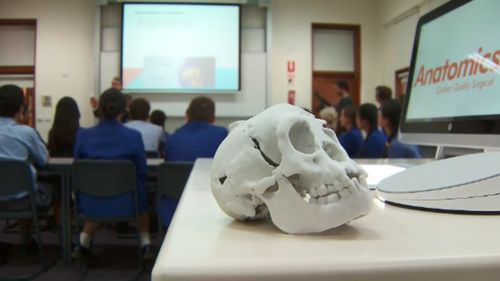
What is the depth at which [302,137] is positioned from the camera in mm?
519

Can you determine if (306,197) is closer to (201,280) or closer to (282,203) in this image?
(282,203)

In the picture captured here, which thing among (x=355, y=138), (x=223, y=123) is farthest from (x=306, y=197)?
(x=223, y=123)

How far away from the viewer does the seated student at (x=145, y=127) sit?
12.0ft

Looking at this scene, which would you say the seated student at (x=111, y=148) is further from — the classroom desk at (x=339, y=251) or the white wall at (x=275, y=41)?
the white wall at (x=275, y=41)

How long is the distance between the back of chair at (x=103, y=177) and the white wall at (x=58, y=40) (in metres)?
4.28

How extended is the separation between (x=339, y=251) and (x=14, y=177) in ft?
8.25

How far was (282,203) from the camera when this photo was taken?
0.46 meters

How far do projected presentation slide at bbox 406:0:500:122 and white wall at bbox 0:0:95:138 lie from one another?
19.6 feet

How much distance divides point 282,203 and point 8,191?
8.10ft

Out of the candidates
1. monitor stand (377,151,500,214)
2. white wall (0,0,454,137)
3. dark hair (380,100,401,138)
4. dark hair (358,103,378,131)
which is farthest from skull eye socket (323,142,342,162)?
white wall (0,0,454,137)

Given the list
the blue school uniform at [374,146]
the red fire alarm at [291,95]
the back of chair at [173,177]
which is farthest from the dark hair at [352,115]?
the red fire alarm at [291,95]

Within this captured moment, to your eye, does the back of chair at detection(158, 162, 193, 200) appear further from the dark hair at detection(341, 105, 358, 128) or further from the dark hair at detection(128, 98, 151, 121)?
the dark hair at detection(341, 105, 358, 128)

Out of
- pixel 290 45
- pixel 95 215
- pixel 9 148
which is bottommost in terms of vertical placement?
pixel 95 215

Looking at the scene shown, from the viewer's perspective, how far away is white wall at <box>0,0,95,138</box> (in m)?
6.42
